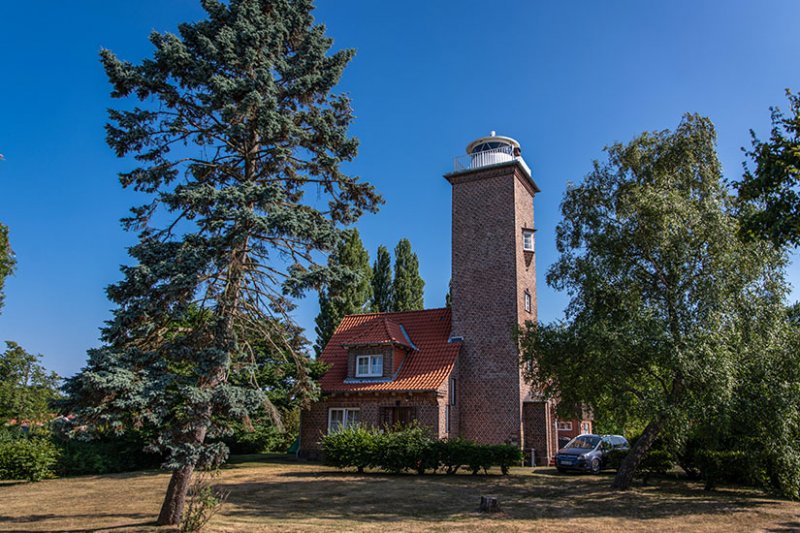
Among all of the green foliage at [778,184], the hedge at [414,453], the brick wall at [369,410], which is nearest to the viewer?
the green foliage at [778,184]

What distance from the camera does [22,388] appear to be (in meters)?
28.7

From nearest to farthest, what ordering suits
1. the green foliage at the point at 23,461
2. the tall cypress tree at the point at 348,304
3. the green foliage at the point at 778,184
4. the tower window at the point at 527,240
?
the green foliage at the point at 778,184, the green foliage at the point at 23,461, the tower window at the point at 527,240, the tall cypress tree at the point at 348,304

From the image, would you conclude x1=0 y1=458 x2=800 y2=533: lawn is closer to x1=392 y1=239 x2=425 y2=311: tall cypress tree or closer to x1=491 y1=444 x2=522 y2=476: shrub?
x1=491 y1=444 x2=522 y2=476: shrub

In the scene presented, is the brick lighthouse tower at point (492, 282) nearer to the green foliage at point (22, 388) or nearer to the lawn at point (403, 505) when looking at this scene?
the lawn at point (403, 505)

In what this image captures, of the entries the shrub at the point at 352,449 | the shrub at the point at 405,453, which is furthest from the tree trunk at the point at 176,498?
the shrub at the point at 405,453

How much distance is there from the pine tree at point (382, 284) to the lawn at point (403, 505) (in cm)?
2159

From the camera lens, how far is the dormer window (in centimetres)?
2411

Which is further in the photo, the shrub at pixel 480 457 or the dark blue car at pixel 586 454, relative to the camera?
the dark blue car at pixel 586 454

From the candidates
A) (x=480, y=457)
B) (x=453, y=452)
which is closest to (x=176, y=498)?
(x=453, y=452)

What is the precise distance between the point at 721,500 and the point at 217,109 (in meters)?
15.4

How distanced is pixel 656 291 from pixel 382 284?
2560 cm

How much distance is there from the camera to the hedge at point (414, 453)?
18125 mm

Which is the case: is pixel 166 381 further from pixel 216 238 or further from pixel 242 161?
pixel 242 161

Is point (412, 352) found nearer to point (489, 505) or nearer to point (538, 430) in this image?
point (538, 430)
